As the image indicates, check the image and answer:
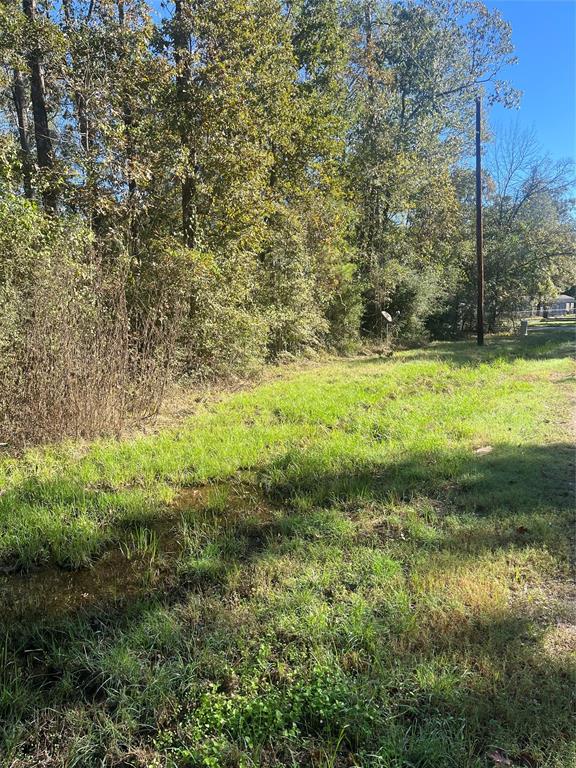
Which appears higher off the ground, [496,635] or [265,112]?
[265,112]

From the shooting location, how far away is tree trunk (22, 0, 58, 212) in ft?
24.5

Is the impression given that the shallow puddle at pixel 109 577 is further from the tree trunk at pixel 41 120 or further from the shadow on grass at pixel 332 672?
the tree trunk at pixel 41 120

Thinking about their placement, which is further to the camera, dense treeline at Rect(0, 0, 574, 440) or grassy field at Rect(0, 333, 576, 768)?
dense treeline at Rect(0, 0, 574, 440)

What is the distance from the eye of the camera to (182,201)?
9.77m

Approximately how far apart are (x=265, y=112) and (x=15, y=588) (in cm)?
1173

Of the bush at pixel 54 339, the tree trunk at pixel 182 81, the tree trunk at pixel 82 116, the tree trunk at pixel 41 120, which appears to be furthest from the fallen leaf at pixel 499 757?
the tree trunk at pixel 182 81

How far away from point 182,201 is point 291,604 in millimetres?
8995

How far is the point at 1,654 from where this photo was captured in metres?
2.27

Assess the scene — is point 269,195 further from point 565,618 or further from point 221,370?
point 565,618

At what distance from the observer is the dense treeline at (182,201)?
5672 mm

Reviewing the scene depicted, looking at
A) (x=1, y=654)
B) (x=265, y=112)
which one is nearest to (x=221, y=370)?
(x=265, y=112)

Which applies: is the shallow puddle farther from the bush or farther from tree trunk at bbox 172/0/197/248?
tree trunk at bbox 172/0/197/248

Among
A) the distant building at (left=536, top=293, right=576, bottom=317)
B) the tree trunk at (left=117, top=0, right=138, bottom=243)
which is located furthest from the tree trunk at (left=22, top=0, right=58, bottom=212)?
the distant building at (left=536, top=293, right=576, bottom=317)

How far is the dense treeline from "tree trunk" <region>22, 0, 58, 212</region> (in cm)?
4
